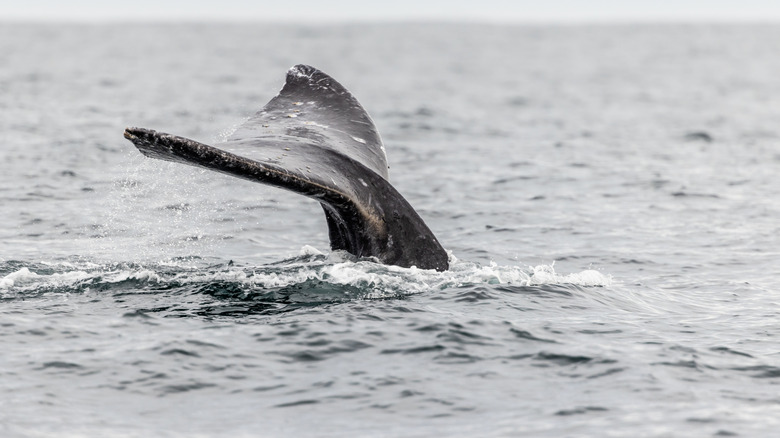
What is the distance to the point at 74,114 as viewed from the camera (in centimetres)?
2766

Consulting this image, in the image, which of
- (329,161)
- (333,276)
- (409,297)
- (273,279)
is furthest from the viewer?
(273,279)

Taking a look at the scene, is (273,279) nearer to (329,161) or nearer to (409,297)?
(409,297)

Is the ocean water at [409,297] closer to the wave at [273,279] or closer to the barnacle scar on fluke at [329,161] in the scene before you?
the wave at [273,279]

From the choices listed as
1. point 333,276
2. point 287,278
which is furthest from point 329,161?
point 287,278

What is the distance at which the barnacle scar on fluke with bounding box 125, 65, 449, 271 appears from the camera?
8.12 meters

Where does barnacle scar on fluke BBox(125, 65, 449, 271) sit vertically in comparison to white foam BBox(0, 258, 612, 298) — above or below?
above

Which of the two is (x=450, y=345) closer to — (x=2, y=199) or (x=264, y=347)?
(x=264, y=347)

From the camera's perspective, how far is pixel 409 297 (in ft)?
33.0

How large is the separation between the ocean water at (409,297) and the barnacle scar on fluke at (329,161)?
0.36 metres

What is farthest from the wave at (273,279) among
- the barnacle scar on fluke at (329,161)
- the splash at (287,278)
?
the barnacle scar on fluke at (329,161)

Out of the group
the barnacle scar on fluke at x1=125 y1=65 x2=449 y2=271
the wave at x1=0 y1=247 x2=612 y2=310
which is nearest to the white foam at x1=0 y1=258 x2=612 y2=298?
the wave at x1=0 y1=247 x2=612 y2=310

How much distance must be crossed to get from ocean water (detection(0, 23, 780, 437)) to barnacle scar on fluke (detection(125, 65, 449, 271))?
363 millimetres

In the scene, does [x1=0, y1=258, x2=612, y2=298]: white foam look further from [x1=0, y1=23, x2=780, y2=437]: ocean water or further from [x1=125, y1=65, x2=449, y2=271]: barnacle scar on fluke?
[x1=125, y1=65, x2=449, y2=271]: barnacle scar on fluke

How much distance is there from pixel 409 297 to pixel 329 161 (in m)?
1.61
